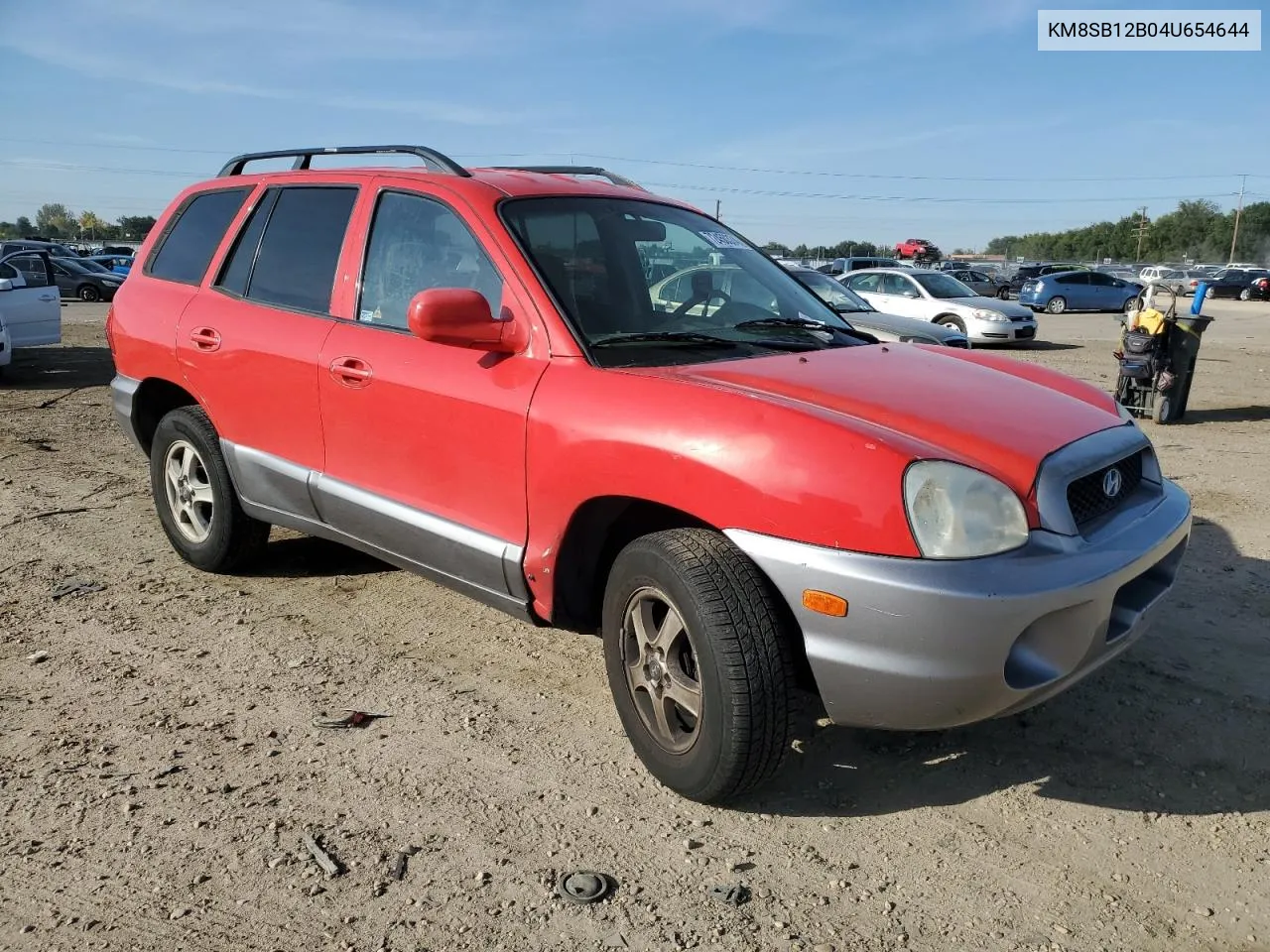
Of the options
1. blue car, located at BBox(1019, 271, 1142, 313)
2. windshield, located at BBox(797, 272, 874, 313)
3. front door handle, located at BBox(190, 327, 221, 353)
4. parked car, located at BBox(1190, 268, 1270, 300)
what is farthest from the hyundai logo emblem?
parked car, located at BBox(1190, 268, 1270, 300)

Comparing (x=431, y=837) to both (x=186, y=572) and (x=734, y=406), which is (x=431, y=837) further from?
(x=186, y=572)

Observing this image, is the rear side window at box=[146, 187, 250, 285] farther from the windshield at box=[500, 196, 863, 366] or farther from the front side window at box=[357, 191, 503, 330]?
the windshield at box=[500, 196, 863, 366]

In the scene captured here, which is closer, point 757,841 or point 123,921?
point 123,921

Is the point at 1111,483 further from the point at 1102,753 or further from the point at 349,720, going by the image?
the point at 349,720

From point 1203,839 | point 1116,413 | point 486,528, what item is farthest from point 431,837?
point 1116,413

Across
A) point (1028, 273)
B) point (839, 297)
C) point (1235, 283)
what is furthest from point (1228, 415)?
point (1235, 283)

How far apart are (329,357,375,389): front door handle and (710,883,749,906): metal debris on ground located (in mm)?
2154

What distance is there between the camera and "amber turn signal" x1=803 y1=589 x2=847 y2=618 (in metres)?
2.55

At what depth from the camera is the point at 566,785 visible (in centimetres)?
307

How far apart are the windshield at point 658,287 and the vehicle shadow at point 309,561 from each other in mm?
1955

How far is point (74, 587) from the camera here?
186 inches

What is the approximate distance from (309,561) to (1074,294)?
3036 cm

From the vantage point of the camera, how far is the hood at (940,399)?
107 inches

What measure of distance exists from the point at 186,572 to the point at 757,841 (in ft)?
11.1
